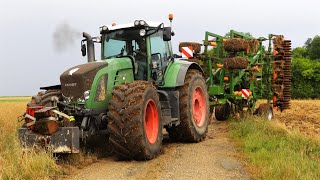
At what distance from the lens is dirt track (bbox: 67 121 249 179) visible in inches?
242

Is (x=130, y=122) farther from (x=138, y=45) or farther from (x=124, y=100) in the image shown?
(x=138, y=45)

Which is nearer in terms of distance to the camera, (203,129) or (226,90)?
(203,129)

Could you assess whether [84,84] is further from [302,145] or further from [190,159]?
[302,145]

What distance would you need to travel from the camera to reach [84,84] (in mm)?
7453

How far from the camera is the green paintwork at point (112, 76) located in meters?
7.54

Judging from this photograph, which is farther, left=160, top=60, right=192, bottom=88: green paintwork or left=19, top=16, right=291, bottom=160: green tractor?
left=160, top=60, right=192, bottom=88: green paintwork

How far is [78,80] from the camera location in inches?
293

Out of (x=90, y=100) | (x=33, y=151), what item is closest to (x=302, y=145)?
(x=90, y=100)

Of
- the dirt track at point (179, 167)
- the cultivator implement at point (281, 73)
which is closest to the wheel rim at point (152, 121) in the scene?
the dirt track at point (179, 167)

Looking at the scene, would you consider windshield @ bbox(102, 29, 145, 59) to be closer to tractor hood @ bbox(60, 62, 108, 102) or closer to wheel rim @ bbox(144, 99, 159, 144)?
tractor hood @ bbox(60, 62, 108, 102)

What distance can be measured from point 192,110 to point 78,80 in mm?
2991

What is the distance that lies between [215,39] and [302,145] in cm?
655

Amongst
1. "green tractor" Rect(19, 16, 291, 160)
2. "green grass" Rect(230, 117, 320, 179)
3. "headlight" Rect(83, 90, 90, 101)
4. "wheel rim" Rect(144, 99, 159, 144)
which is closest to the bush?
"green tractor" Rect(19, 16, 291, 160)

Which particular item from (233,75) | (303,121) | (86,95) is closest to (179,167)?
(86,95)
